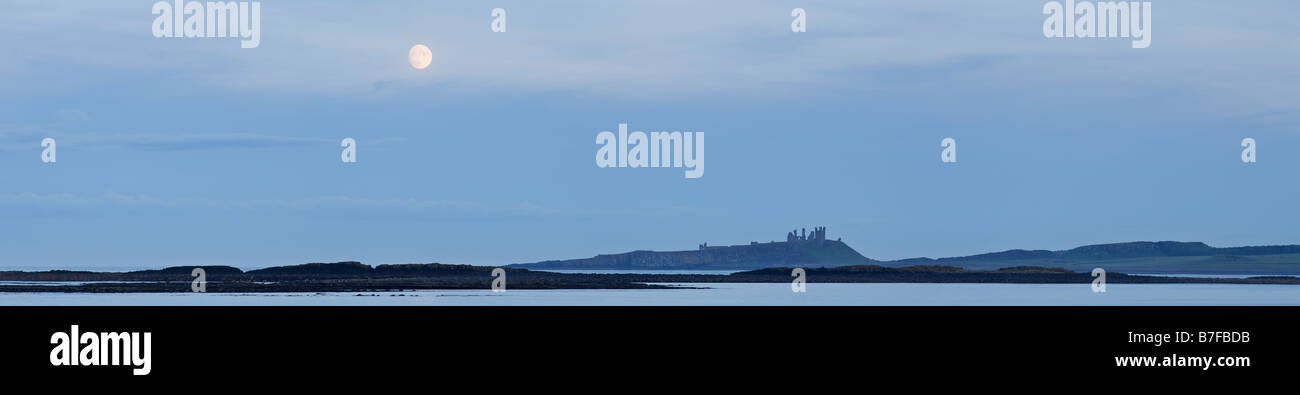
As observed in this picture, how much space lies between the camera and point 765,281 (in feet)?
397

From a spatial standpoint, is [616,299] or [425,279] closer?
[616,299]

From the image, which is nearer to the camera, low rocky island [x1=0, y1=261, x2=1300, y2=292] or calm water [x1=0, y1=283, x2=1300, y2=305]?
calm water [x1=0, y1=283, x2=1300, y2=305]

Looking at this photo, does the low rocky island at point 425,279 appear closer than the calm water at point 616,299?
No

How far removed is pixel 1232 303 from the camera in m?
77.1
